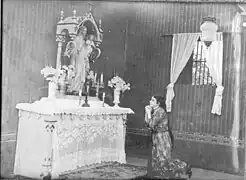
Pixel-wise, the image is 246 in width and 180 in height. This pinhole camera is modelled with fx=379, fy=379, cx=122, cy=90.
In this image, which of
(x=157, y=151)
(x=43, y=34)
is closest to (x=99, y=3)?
(x=43, y=34)

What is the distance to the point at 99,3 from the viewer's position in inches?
273

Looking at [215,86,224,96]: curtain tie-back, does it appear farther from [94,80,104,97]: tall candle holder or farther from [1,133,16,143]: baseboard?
[1,133,16,143]: baseboard

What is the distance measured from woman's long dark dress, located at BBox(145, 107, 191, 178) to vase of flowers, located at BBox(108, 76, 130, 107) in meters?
0.86

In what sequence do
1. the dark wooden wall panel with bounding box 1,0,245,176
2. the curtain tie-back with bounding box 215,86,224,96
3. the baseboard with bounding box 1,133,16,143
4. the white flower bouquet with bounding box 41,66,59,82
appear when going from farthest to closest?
the curtain tie-back with bounding box 215,86,224,96, the white flower bouquet with bounding box 41,66,59,82, the dark wooden wall panel with bounding box 1,0,245,176, the baseboard with bounding box 1,133,16,143

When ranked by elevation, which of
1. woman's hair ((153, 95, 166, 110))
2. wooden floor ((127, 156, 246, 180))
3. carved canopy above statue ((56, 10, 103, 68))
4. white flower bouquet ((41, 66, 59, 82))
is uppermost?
carved canopy above statue ((56, 10, 103, 68))

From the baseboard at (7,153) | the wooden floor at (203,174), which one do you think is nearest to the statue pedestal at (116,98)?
the wooden floor at (203,174)

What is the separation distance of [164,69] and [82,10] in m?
1.92

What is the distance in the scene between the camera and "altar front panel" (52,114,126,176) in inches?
246

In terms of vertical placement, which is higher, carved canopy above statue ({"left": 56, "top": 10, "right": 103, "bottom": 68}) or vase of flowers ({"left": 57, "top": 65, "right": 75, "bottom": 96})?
carved canopy above statue ({"left": 56, "top": 10, "right": 103, "bottom": 68})

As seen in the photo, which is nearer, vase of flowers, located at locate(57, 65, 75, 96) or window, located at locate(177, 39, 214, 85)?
vase of flowers, located at locate(57, 65, 75, 96)

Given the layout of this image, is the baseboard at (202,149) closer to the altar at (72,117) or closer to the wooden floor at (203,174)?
the wooden floor at (203,174)

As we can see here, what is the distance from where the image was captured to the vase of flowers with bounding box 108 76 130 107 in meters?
7.31

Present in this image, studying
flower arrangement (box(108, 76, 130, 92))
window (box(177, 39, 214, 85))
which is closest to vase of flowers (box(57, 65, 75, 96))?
flower arrangement (box(108, 76, 130, 92))

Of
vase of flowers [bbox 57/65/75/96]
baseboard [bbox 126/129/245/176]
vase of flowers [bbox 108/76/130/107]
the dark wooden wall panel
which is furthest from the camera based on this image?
vase of flowers [bbox 108/76/130/107]
